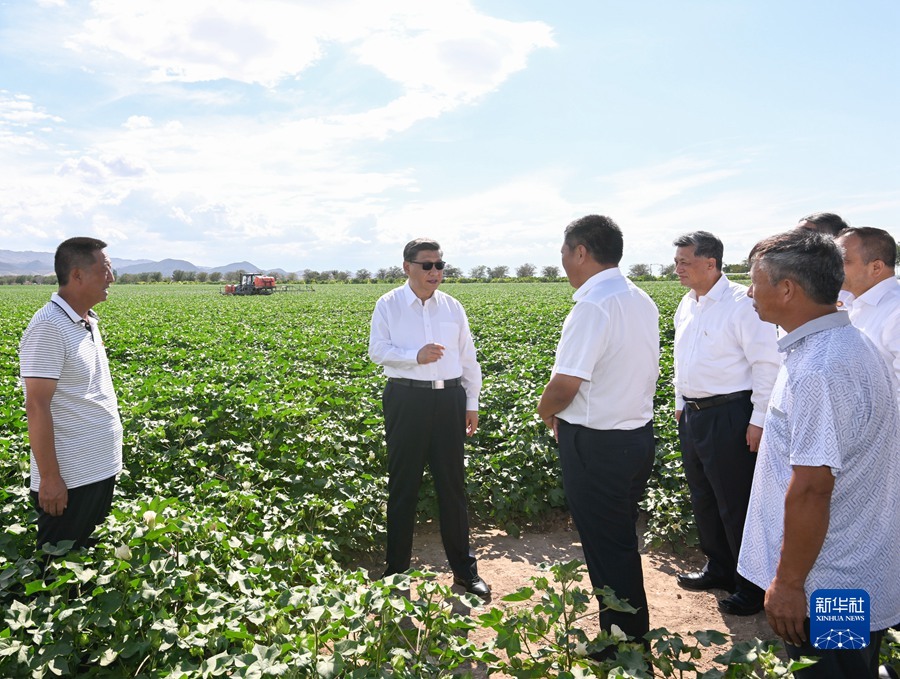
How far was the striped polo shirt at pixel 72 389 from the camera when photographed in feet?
9.40

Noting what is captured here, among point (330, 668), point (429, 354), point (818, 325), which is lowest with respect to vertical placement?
point (330, 668)

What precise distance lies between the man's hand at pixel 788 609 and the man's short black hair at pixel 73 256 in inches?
128

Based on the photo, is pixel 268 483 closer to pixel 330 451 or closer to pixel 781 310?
pixel 330 451

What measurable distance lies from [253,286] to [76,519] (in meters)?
51.9

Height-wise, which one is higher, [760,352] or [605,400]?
[760,352]

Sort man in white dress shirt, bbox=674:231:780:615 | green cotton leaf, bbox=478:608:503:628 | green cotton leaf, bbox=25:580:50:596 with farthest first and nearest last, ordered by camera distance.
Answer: man in white dress shirt, bbox=674:231:780:615 → green cotton leaf, bbox=25:580:50:596 → green cotton leaf, bbox=478:608:503:628

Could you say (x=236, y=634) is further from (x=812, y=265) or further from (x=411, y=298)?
(x=812, y=265)

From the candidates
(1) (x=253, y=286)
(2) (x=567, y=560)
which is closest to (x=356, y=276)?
(1) (x=253, y=286)

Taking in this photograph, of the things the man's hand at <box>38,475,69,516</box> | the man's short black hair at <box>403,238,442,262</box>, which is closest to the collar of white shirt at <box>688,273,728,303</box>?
the man's short black hair at <box>403,238,442,262</box>

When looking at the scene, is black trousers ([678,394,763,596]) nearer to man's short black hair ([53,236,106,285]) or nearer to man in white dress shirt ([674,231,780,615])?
man in white dress shirt ([674,231,780,615])

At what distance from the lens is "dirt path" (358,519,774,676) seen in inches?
146

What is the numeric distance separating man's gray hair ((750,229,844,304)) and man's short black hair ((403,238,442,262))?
2.33 m

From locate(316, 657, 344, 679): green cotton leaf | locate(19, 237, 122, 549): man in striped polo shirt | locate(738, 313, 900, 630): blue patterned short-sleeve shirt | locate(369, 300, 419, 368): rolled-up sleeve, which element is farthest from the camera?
locate(369, 300, 419, 368): rolled-up sleeve

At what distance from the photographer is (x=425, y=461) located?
4.05 m
